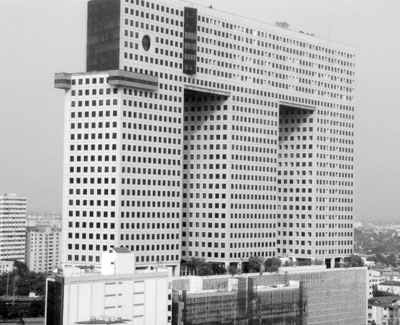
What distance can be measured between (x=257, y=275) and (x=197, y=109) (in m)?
27.1

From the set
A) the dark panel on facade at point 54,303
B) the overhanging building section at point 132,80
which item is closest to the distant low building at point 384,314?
the overhanging building section at point 132,80

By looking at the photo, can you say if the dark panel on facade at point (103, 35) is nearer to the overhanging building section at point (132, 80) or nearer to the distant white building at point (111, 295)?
the overhanging building section at point (132, 80)

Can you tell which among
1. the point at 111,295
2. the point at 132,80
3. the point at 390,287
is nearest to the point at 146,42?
the point at 132,80

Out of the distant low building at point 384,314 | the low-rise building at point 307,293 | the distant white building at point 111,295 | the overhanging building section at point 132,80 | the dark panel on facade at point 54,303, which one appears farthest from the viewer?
the distant low building at point 384,314

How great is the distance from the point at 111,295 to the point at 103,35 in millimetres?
38098

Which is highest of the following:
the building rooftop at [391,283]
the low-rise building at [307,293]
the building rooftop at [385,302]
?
the low-rise building at [307,293]

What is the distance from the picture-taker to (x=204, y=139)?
5017 inches

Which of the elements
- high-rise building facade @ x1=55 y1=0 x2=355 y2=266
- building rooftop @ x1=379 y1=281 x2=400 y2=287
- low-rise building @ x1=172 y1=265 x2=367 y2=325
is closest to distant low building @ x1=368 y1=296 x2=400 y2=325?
high-rise building facade @ x1=55 y1=0 x2=355 y2=266

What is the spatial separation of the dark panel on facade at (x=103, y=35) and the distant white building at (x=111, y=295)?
28.2 meters

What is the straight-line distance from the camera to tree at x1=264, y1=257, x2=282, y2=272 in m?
121

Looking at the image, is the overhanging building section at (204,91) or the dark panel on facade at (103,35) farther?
the overhanging building section at (204,91)

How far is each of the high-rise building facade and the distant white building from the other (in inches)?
636

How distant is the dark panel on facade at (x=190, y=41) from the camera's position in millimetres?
118562

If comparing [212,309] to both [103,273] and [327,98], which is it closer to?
[103,273]
